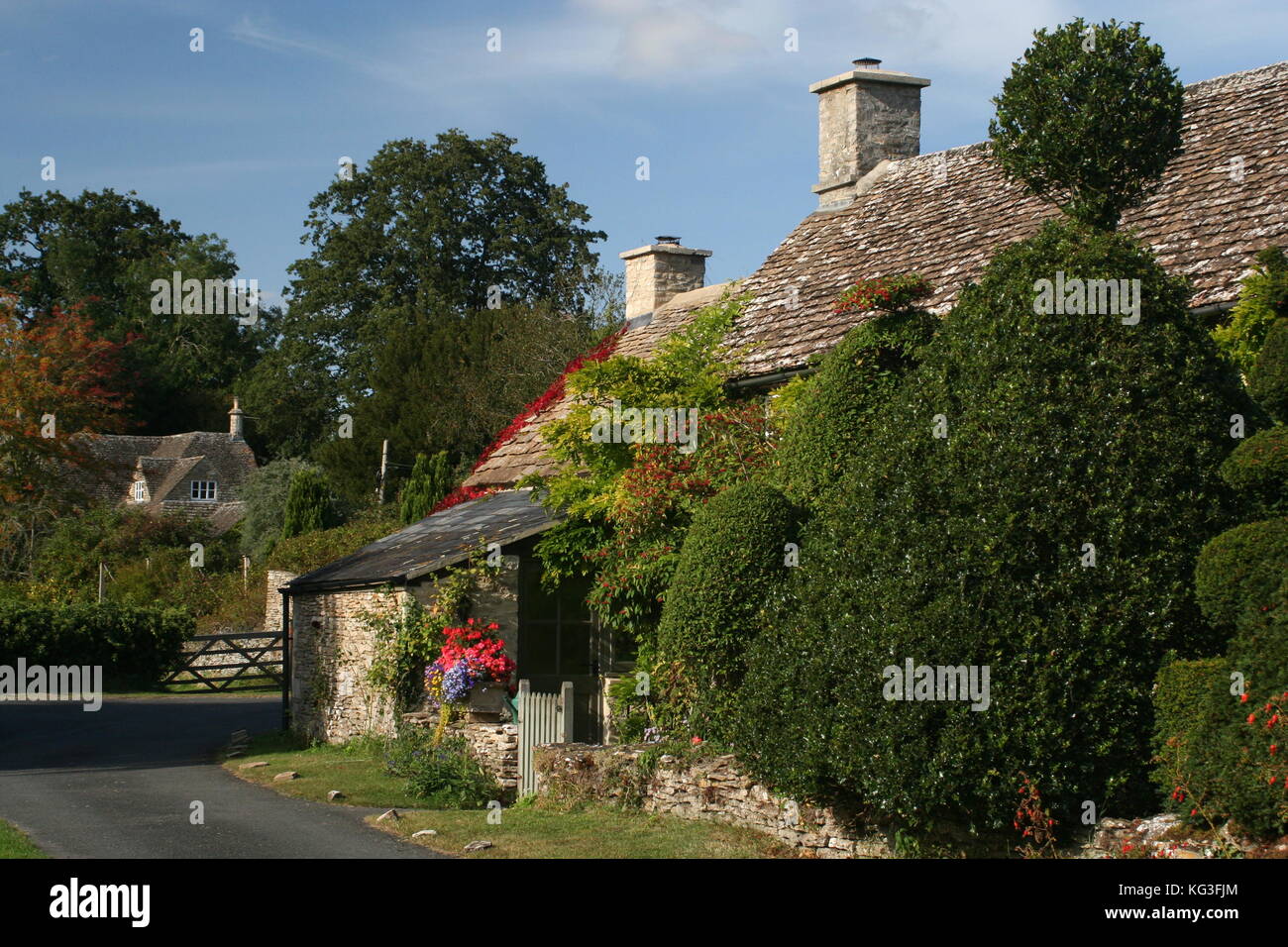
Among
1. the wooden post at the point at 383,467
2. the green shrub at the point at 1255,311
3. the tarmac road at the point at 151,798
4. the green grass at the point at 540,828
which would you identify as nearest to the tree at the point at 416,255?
the wooden post at the point at 383,467

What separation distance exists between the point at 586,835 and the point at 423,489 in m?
26.5

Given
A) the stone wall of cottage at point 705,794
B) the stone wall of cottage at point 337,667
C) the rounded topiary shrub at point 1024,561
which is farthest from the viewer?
the stone wall of cottage at point 337,667

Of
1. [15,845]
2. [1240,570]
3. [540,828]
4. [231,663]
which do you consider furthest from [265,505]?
[1240,570]

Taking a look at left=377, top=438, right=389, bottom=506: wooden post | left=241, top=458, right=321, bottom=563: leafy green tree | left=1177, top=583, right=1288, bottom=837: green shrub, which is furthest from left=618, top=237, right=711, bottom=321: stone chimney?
left=241, top=458, right=321, bottom=563: leafy green tree

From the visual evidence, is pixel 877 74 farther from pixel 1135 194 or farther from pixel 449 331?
pixel 449 331

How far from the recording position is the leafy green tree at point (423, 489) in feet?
120

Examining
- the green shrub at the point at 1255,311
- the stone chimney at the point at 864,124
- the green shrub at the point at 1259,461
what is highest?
the stone chimney at the point at 864,124

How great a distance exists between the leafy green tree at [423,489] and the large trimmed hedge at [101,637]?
22.8 feet

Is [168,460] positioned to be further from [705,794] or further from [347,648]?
[705,794]

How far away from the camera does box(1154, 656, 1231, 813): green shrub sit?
7.87 m

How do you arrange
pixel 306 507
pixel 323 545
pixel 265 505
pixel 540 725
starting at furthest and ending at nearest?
pixel 265 505 → pixel 306 507 → pixel 323 545 → pixel 540 725

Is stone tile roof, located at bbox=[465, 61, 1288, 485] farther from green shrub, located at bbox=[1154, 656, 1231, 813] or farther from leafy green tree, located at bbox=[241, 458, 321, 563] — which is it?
leafy green tree, located at bbox=[241, 458, 321, 563]

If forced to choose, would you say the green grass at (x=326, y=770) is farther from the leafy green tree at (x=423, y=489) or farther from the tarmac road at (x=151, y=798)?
the leafy green tree at (x=423, y=489)

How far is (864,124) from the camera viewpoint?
2095 cm
